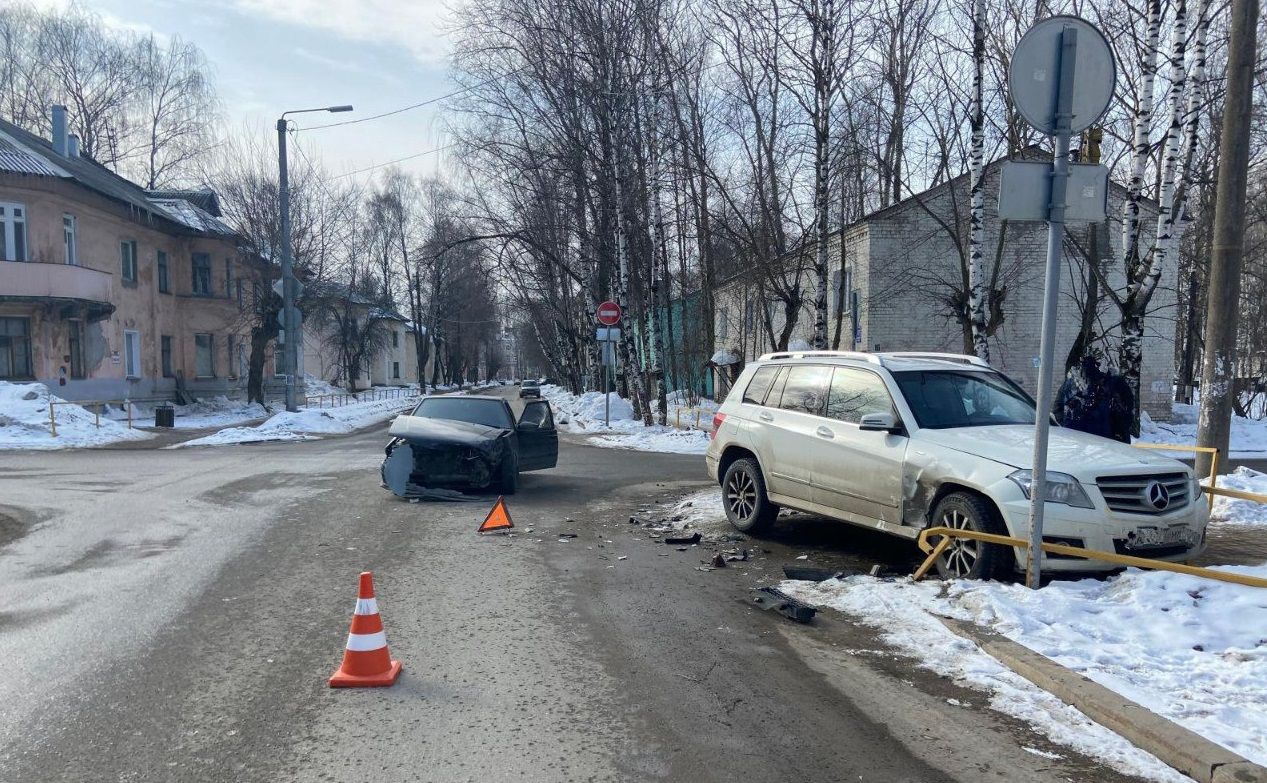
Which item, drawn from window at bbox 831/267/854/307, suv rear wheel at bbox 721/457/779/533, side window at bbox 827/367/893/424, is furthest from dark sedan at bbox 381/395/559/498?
window at bbox 831/267/854/307

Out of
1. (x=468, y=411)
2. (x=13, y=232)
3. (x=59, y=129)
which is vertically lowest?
(x=468, y=411)

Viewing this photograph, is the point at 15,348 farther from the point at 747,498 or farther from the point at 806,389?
the point at 806,389

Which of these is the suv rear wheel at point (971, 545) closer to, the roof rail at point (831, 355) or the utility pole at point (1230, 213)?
the roof rail at point (831, 355)

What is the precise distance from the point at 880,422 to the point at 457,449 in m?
6.36

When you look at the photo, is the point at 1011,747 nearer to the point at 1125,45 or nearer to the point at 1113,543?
the point at 1113,543

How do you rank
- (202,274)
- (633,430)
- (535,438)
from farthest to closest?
(202,274)
(633,430)
(535,438)

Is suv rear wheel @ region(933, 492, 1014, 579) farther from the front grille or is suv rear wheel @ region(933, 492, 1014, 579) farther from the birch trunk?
the birch trunk

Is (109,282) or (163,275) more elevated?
(163,275)

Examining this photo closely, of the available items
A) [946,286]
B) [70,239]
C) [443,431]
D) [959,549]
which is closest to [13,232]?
[70,239]

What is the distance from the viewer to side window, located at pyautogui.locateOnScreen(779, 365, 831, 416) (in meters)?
7.98

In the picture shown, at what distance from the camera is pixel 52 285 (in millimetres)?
26500

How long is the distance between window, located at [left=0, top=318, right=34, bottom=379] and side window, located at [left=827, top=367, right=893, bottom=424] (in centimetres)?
2874

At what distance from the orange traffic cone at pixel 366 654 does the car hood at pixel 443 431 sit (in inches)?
269

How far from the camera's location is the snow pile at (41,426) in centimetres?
1964
